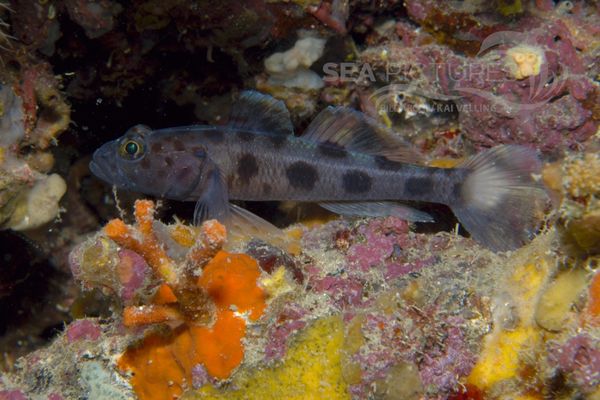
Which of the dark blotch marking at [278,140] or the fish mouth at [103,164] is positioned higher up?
the dark blotch marking at [278,140]

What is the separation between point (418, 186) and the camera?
399cm

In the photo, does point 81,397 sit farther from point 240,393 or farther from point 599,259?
point 599,259

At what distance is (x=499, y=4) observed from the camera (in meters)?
4.20

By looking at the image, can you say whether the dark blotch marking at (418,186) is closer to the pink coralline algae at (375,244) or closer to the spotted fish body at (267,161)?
the spotted fish body at (267,161)

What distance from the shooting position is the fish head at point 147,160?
4.21 m

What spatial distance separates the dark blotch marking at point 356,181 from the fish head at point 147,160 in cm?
127

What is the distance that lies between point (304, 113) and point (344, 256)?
217 centimetres

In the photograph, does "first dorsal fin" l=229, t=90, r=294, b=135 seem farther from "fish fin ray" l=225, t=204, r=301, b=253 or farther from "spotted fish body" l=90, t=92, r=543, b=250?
"fish fin ray" l=225, t=204, r=301, b=253

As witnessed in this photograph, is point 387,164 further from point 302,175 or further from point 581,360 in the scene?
point 581,360

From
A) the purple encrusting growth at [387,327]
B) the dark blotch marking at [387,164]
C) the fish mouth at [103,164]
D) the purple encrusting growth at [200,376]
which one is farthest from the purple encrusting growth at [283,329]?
the fish mouth at [103,164]

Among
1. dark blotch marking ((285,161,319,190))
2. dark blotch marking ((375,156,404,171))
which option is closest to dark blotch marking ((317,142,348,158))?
dark blotch marking ((285,161,319,190))

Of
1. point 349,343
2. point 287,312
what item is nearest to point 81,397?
point 287,312

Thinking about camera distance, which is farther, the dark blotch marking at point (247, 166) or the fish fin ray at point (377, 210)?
the dark blotch marking at point (247, 166)

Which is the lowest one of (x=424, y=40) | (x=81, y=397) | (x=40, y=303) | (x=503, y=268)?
(x=40, y=303)
